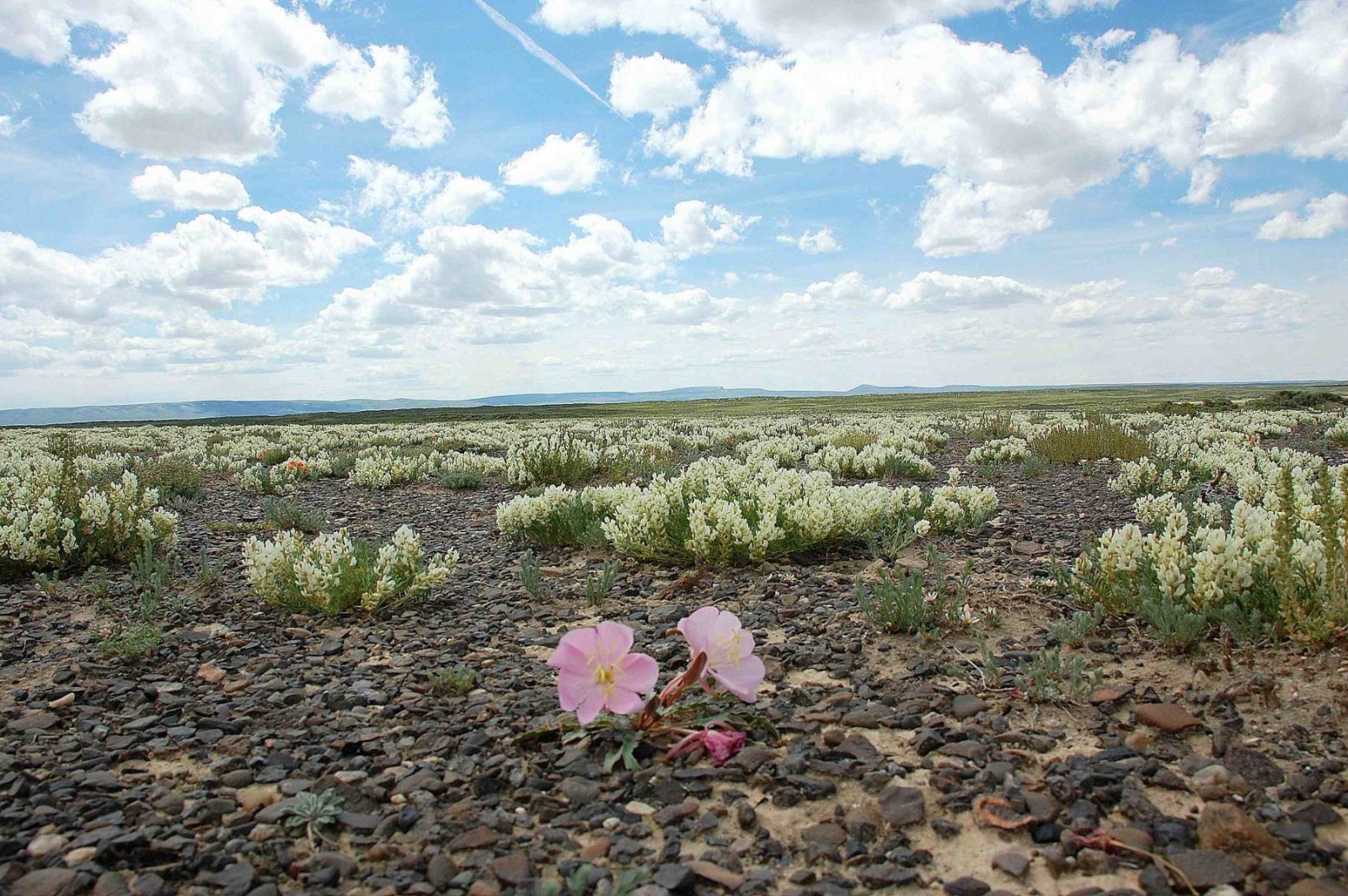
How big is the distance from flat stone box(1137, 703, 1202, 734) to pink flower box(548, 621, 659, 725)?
2.07m

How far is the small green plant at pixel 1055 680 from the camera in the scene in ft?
11.9

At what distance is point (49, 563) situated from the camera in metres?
6.95

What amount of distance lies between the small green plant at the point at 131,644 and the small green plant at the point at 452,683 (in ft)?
6.14

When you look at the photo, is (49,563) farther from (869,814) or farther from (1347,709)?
(1347,709)

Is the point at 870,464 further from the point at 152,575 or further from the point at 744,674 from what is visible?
the point at 744,674

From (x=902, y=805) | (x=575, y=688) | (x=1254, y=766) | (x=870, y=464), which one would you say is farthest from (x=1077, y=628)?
(x=870, y=464)

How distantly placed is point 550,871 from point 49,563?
257 inches

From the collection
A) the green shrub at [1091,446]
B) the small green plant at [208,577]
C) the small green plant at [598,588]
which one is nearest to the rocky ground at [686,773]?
the small green plant at [598,588]

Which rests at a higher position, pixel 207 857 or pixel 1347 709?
pixel 1347 709

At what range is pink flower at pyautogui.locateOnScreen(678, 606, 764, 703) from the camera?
3314mm

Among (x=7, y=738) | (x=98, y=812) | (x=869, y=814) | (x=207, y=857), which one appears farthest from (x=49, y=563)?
(x=869, y=814)

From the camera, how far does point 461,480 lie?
42.6ft

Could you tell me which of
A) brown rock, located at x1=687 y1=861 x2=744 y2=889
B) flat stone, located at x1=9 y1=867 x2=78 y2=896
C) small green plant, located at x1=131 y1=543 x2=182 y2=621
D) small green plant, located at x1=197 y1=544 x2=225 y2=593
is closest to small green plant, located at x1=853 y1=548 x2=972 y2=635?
brown rock, located at x1=687 y1=861 x2=744 y2=889

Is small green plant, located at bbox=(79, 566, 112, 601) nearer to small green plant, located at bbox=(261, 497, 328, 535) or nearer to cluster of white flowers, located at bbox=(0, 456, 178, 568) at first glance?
cluster of white flowers, located at bbox=(0, 456, 178, 568)
